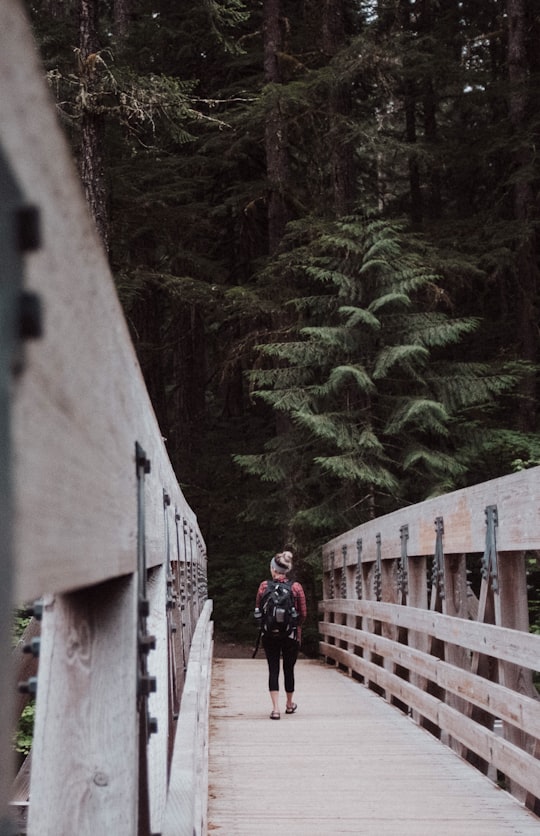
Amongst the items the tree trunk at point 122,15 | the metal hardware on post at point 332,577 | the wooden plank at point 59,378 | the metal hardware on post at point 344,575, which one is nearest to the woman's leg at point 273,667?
the metal hardware on post at point 344,575

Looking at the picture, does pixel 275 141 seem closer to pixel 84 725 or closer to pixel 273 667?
pixel 273 667

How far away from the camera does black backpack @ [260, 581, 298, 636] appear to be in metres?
10.3

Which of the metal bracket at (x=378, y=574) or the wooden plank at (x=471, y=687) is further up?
the metal bracket at (x=378, y=574)

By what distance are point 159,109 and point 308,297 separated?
614 cm

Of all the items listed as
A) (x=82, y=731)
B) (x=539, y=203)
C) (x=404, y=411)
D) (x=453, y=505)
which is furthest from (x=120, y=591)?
(x=539, y=203)

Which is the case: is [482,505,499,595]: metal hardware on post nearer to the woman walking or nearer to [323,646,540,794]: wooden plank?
[323,646,540,794]: wooden plank

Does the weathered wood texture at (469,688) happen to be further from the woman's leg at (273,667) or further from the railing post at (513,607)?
the woman's leg at (273,667)

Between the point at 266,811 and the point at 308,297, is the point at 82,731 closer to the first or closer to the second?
the point at 266,811

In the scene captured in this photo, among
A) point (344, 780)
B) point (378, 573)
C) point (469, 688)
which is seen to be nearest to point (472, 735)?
point (469, 688)

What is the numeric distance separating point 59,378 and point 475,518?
19.2 feet

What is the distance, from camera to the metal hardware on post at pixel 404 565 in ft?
31.4

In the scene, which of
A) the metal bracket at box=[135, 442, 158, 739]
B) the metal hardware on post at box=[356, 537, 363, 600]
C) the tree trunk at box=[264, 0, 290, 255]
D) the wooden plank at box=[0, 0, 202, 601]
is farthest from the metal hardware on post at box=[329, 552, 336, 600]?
the wooden plank at box=[0, 0, 202, 601]

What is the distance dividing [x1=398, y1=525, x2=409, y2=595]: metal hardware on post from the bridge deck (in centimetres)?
121

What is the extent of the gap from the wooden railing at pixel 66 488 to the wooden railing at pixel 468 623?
3.42 metres
